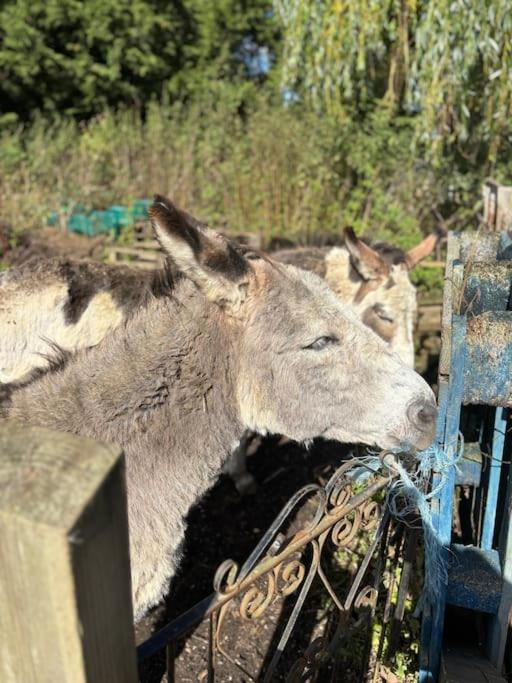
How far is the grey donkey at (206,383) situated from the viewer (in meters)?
2.03

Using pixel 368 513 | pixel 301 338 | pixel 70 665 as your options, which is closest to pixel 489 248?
pixel 301 338

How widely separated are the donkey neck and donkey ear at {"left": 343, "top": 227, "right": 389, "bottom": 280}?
109 inches

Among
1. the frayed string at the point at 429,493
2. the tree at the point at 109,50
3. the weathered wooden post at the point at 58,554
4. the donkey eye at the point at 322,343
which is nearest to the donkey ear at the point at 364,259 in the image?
the donkey eye at the point at 322,343

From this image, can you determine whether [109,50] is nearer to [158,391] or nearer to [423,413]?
[158,391]

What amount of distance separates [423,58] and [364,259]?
3706 mm

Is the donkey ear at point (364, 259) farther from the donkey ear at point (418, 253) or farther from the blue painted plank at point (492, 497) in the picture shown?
the blue painted plank at point (492, 497)

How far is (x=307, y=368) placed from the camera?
232 centimetres

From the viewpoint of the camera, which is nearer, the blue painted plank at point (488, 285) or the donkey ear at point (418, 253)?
the blue painted plank at point (488, 285)

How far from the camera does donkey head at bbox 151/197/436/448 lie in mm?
2248

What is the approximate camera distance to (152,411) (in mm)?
2090

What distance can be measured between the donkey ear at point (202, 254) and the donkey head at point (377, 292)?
2.81 metres

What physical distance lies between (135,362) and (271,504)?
9.69 ft

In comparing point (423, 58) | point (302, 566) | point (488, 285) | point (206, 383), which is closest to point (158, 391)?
point (206, 383)

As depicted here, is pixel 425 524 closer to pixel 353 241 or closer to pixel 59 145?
pixel 353 241
